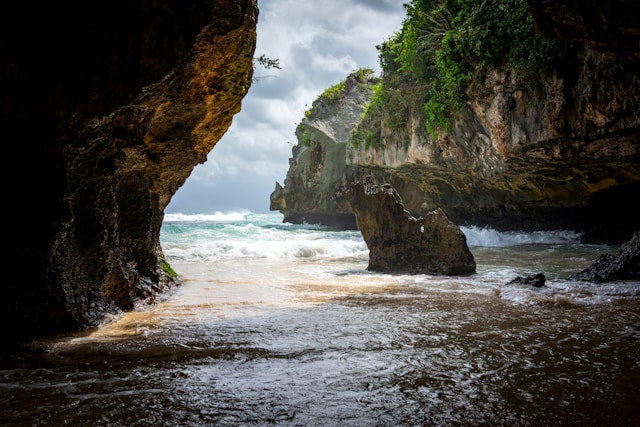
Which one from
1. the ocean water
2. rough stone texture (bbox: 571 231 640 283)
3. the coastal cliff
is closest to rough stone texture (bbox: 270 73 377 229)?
the coastal cliff

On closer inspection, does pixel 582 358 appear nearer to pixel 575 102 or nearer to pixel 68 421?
pixel 68 421

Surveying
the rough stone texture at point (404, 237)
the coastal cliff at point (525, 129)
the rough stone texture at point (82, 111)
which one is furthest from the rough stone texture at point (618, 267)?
the rough stone texture at point (82, 111)

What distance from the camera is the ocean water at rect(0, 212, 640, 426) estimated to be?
213cm

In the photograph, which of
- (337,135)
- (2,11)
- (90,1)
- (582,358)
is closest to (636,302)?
(582,358)

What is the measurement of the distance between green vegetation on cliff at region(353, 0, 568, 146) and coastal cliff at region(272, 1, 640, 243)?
2.0 inches

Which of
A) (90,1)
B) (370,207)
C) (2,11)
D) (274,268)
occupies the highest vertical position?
(90,1)

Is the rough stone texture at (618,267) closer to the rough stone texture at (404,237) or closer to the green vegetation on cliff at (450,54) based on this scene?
the rough stone texture at (404,237)

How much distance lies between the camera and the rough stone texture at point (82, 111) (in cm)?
341

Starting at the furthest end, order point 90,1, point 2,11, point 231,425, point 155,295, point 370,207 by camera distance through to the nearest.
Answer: point 370,207 → point 155,295 → point 90,1 → point 2,11 → point 231,425

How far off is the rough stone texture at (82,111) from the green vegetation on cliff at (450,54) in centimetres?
720

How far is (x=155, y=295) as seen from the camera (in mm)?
5809

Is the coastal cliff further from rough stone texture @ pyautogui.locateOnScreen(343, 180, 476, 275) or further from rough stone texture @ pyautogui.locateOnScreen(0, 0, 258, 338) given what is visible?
rough stone texture @ pyautogui.locateOnScreen(0, 0, 258, 338)

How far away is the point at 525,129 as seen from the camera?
10297 millimetres

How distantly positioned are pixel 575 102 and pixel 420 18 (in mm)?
6590
